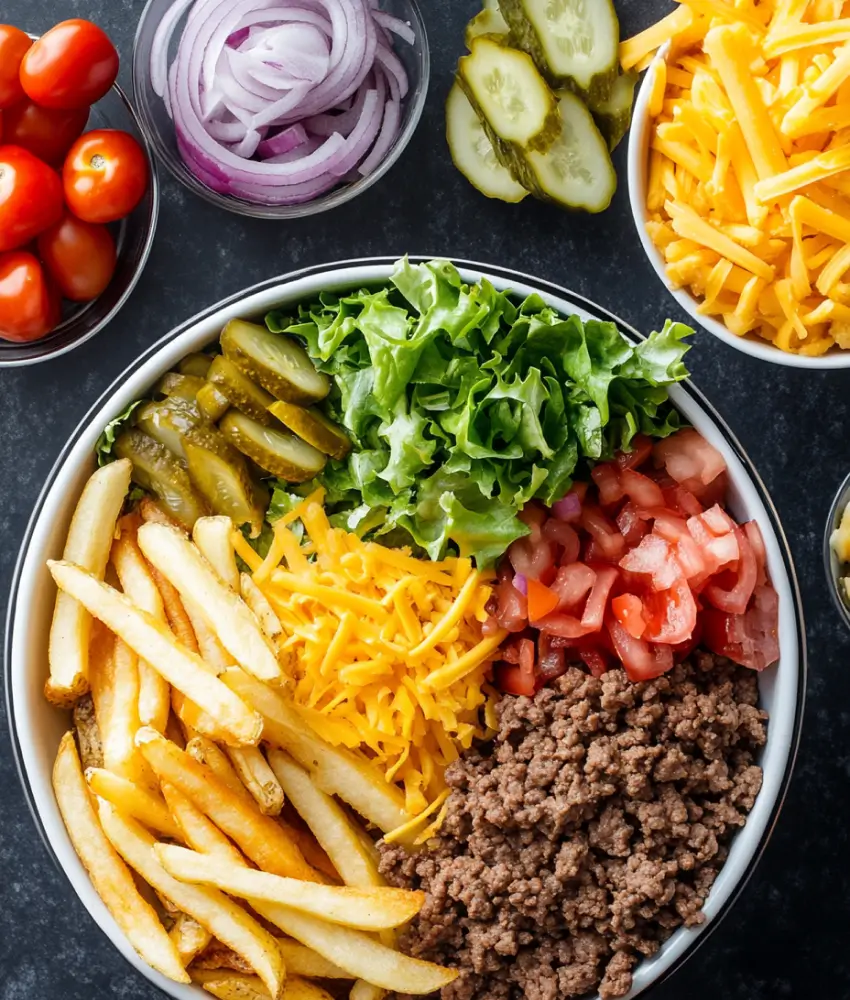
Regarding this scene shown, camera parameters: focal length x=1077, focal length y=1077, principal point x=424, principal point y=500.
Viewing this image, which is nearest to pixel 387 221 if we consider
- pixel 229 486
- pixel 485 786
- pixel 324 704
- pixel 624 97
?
pixel 624 97

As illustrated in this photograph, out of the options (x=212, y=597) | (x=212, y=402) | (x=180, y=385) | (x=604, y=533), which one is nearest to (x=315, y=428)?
(x=212, y=402)

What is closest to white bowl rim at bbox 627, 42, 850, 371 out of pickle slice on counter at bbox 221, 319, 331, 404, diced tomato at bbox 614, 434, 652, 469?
diced tomato at bbox 614, 434, 652, 469

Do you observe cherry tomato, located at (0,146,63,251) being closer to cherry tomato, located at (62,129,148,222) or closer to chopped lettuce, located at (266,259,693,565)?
→ cherry tomato, located at (62,129,148,222)

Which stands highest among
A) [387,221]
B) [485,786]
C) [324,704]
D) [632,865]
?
[387,221]

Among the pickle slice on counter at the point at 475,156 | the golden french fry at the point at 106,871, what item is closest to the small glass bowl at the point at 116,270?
the pickle slice on counter at the point at 475,156

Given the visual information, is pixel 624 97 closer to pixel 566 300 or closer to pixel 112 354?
pixel 566 300

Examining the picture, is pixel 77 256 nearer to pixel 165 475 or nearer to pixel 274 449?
pixel 165 475
